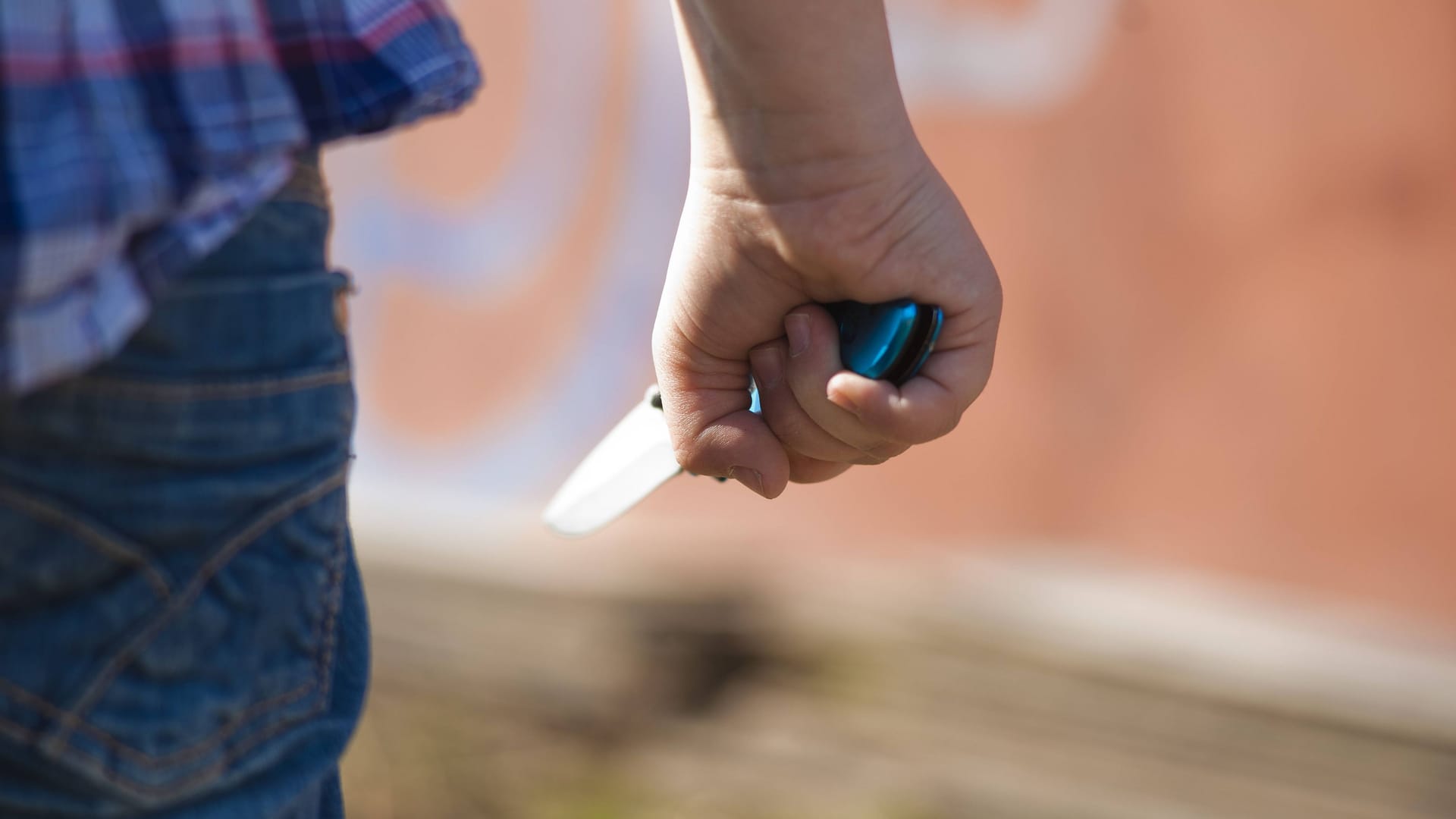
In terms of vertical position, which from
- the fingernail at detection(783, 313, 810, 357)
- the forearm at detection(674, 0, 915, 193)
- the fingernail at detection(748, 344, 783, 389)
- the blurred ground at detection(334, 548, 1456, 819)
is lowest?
the blurred ground at detection(334, 548, 1456, 819)

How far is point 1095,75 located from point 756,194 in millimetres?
1760

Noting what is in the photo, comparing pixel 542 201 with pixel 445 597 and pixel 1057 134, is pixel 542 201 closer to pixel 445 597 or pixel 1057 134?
pixel 445 597

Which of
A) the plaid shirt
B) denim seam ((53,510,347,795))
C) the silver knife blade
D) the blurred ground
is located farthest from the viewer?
the blurred ground

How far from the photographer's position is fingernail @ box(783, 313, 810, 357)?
0.76 meters

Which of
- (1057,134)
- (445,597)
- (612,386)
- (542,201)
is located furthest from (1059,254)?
(445,597)

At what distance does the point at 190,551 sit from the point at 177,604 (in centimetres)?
3

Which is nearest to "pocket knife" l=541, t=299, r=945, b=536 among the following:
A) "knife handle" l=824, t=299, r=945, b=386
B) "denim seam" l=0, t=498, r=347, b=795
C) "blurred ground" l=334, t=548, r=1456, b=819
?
"knife handle" l=824, t=299, r=945, b=386

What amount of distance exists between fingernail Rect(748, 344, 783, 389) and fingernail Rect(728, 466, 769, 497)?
0.06 metres

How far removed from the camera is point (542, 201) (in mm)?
3012

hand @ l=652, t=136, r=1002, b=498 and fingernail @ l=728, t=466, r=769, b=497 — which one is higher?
hand @ l=652, t=136, r=1002, b=498

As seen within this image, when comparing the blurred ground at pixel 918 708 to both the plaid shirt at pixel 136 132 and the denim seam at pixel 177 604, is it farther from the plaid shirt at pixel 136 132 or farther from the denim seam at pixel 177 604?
the plaid shirt at pixel 136 132

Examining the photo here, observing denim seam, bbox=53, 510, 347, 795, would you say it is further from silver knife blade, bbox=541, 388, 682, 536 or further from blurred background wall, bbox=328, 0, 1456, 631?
blurred background wall, bbox=328, 0, 1456, 631

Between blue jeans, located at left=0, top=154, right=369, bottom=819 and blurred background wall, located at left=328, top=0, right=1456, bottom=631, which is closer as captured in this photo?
blue jeans, located at left=0, top=154, right=369, bottom=819

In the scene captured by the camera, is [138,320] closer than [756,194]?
Yes
